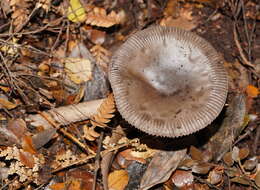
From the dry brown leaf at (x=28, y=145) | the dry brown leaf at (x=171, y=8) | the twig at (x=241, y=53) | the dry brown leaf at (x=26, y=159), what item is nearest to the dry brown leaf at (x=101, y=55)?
the dry brown leaf at (x=171, y=8)

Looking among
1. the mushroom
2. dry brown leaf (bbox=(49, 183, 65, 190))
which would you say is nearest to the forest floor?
dry brown leaf (bbox=(49, 183, 65, 190))

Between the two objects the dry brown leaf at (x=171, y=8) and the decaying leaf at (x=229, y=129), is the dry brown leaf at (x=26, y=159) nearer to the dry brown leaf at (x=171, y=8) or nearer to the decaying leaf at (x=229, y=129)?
the decaying leaf at (x=229, y=129)

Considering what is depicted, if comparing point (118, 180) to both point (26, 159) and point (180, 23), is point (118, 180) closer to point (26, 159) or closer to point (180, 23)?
point (26, 159)

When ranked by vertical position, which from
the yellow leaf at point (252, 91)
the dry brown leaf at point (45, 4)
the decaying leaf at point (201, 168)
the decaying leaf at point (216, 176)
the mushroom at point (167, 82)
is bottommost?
the decaying leaf at point (216, 176)

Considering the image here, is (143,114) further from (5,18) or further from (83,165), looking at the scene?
(5,18)

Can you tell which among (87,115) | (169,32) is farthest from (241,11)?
(87,115)

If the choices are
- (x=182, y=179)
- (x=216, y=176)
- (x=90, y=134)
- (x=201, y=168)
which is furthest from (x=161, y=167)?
(x=90, y=134)

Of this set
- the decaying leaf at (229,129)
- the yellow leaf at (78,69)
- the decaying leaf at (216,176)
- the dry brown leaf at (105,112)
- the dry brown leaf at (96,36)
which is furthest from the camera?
the dry brown leaf at (96,36)
